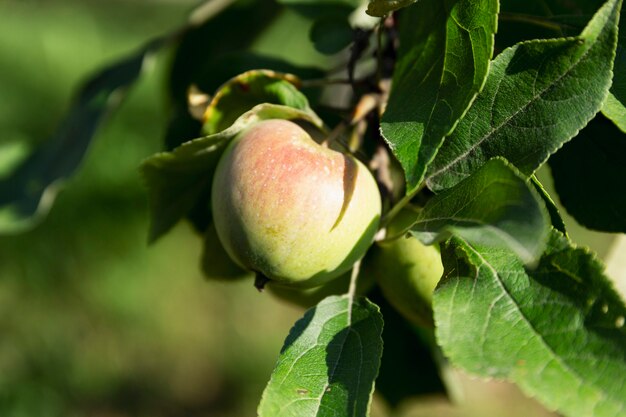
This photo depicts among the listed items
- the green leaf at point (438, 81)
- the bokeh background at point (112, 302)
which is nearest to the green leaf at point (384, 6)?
the green leaf at point (438, 81)

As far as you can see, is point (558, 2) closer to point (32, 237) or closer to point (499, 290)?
point (499, 290)

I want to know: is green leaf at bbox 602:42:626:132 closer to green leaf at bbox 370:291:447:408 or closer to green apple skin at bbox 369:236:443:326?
green apple skin at bbox 369:236:443:326

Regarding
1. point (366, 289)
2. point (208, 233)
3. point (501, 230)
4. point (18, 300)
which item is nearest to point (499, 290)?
point (501, 230)

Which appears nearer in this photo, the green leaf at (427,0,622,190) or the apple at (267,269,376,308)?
the green leaf at (427,0,622,190)

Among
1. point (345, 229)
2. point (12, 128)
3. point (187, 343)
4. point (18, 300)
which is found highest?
A: point (345, 229)

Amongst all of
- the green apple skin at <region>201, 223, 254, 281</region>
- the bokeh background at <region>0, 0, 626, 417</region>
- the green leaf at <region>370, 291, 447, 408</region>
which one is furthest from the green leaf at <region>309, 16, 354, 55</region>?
the bokeh background at <region>0, 0, 626, 417</region>

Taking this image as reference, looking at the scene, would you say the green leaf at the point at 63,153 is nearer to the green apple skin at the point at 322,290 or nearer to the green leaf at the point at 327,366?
the green apple skin at the point at 322,290

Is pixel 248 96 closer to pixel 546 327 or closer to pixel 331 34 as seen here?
pixel 331 34
